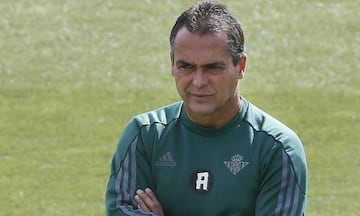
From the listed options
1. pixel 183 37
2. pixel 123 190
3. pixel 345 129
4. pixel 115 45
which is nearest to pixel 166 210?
pixel 123 190

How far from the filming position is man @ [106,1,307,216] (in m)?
5.95

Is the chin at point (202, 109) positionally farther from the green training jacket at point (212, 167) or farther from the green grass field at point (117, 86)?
the green grass field at point (117, 86)

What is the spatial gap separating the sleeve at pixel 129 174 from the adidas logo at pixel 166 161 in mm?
78

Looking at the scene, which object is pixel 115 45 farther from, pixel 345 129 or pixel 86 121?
pixel 345 129

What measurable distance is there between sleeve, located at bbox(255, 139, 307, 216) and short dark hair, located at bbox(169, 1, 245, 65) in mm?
518

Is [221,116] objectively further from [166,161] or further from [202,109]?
[166,161]

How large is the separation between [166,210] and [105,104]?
6830mm

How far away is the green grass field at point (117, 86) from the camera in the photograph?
1120cm

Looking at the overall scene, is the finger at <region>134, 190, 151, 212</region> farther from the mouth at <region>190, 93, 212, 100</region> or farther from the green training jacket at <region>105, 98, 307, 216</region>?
the mouth at <region>190, 93, 212, 100</region>

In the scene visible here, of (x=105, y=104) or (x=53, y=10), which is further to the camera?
(x=53, y=10)

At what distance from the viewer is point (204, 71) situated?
234 inches

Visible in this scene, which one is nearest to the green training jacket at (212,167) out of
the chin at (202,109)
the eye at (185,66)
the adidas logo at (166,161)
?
the adidas logo at (166,161)

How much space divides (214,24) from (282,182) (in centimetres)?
85

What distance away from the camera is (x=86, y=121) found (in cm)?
1263
